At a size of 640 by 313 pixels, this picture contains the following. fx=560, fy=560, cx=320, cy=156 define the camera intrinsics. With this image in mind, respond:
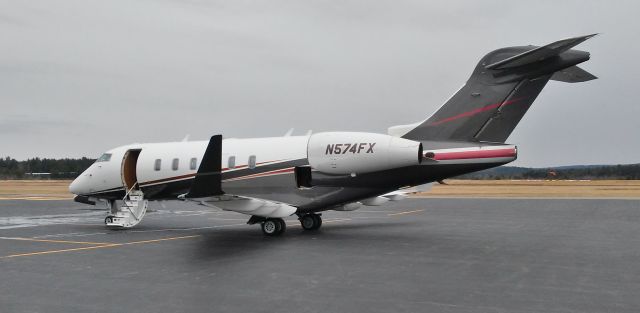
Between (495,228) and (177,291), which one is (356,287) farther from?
(495,228)

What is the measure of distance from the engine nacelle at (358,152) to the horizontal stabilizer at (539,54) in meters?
2.97

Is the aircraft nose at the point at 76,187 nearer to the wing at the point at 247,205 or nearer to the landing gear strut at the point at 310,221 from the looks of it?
the wing at the point at 247,205

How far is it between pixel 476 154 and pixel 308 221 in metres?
6.54

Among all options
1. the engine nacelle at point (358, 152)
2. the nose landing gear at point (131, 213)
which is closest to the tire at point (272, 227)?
the engine nacelle at point (358, 152)

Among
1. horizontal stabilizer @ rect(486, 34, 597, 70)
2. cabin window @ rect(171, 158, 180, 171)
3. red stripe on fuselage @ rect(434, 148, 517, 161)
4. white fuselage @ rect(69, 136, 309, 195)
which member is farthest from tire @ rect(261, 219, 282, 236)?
horizontal stabilizer @ rect(486, 34, 597, 70)

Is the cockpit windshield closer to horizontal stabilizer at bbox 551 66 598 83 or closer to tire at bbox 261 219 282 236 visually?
tire at bbox 261 219 282 236

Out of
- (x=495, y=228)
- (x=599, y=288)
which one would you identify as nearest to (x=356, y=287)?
(x=599, y=288)

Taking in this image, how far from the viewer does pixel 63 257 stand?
12.7 metres

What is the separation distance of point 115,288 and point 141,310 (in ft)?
5.79

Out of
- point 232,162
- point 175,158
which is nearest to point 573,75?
point 232,162

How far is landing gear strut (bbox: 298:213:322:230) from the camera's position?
18859 mm

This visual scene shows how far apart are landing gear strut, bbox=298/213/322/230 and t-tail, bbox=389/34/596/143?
201 inches

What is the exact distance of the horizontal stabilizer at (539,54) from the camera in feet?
41.7

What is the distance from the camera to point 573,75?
15148 mm
